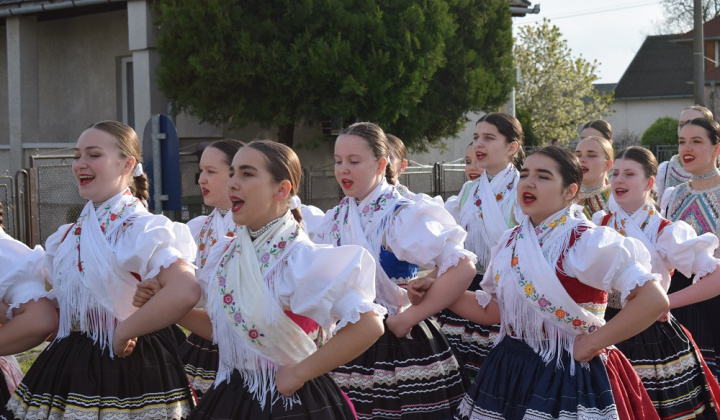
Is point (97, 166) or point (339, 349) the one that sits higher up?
point (97, 166)

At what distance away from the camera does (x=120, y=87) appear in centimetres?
1952

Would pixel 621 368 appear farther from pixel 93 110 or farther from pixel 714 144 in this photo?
pixel 93 110

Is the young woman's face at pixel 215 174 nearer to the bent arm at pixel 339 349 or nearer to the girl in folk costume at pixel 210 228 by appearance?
the girl in folk costume at pixel 210 228

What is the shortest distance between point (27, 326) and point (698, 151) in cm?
482

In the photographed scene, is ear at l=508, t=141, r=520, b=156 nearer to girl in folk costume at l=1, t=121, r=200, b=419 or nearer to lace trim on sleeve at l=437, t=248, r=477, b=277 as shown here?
lace trim on sleeve at l=437, t=248, r=477, b=277

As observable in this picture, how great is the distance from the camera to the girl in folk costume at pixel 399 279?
4.80 metres

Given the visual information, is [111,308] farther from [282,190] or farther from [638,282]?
[638,282]

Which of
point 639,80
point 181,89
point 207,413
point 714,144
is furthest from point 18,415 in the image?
point 639,80

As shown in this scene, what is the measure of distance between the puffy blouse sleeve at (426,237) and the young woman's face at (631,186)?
1.45m

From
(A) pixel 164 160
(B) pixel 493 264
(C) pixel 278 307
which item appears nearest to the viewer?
(C) pixel 278 307

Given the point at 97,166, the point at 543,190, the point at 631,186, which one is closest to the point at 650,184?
the point at 631,186

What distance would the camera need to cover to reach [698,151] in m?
6.82

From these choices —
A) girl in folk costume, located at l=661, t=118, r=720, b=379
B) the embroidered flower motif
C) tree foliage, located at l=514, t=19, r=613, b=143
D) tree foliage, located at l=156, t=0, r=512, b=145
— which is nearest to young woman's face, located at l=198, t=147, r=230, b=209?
the embroidered flower motif

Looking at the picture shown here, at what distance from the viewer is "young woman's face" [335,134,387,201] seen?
16.5ft
